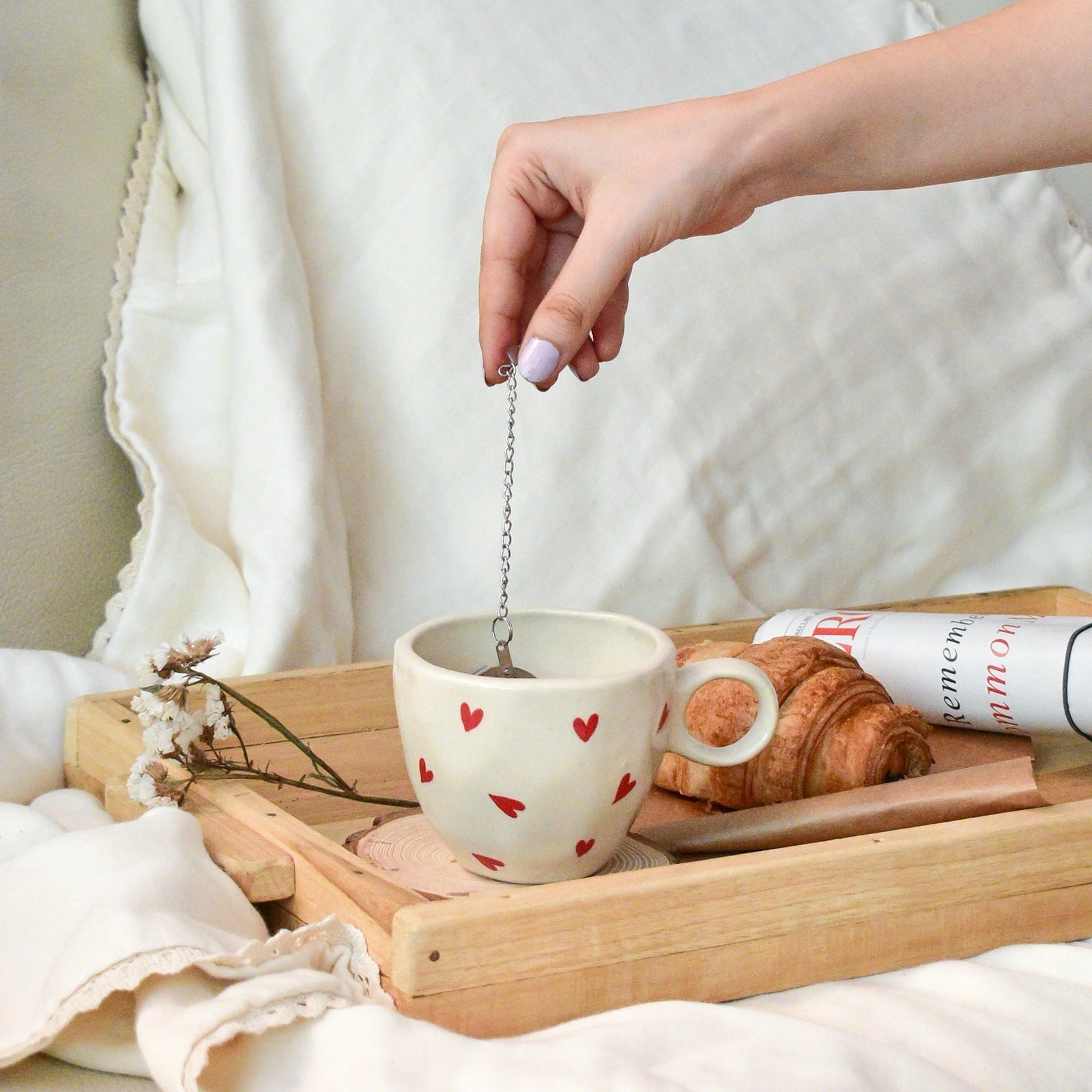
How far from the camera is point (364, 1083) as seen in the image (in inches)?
14.4

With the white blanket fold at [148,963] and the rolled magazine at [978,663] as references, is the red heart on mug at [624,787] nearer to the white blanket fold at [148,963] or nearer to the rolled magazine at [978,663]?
the white blanket fold at [148,963]

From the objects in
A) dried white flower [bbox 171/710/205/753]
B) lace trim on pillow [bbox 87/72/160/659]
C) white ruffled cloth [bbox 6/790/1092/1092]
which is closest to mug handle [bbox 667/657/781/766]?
white ruffled cloth [bbox 6/790/1092/1092]

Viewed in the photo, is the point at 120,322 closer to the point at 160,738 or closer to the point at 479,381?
the point at 479,381

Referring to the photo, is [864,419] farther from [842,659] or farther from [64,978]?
[64,978]

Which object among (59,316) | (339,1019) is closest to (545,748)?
(339,1019)

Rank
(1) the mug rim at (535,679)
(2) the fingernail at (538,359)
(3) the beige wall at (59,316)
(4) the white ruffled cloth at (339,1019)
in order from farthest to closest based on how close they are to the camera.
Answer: (3) the beige wall at (59,316) → (2) the fingernail at (538,359) → (1) the mug rim at (535,679) → (4) the white ruffled cloth at (339,1019)

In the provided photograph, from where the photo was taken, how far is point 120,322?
91cm

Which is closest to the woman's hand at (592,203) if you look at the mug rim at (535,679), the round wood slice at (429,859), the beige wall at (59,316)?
the mug rim at (535,679)

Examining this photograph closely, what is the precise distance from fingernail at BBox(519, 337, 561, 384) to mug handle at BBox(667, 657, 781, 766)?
151 millimetres

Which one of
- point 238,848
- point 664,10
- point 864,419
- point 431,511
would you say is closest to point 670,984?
point 238,848

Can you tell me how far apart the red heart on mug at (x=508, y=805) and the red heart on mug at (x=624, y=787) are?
0.04 meters

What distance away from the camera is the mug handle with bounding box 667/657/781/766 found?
1.78 feet

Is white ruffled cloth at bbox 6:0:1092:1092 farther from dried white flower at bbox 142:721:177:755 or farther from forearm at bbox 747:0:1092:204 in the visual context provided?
forearm at bbox 747:0:1092:204

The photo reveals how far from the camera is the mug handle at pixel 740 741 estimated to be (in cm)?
54
